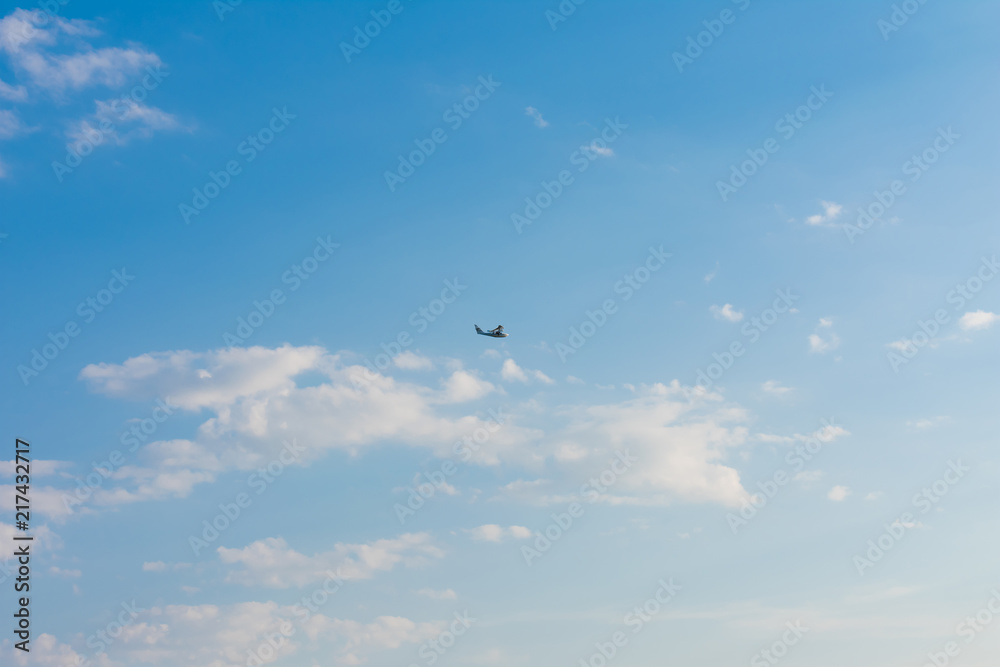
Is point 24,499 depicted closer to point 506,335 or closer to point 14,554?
point 14,554

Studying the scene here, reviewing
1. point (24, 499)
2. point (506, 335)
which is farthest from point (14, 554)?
point (506, 335)

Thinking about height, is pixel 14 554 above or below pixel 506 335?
below

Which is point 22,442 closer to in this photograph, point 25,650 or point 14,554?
point 14,554

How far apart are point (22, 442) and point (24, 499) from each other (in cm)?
847

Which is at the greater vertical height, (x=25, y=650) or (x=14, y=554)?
(x=14, y=554)

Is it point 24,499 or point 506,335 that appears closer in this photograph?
point 24,499

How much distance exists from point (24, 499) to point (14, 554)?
9418mm

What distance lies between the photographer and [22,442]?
403ft

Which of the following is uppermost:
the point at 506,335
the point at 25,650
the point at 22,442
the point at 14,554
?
the point at 506,335

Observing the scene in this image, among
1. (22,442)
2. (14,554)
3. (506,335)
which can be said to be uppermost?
(506,335)

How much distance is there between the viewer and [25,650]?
390 ft

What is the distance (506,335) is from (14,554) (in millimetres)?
100282

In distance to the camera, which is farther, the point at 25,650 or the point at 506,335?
the point at 506,335

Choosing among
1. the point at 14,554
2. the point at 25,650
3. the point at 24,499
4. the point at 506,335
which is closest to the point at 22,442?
the point at 24,499
